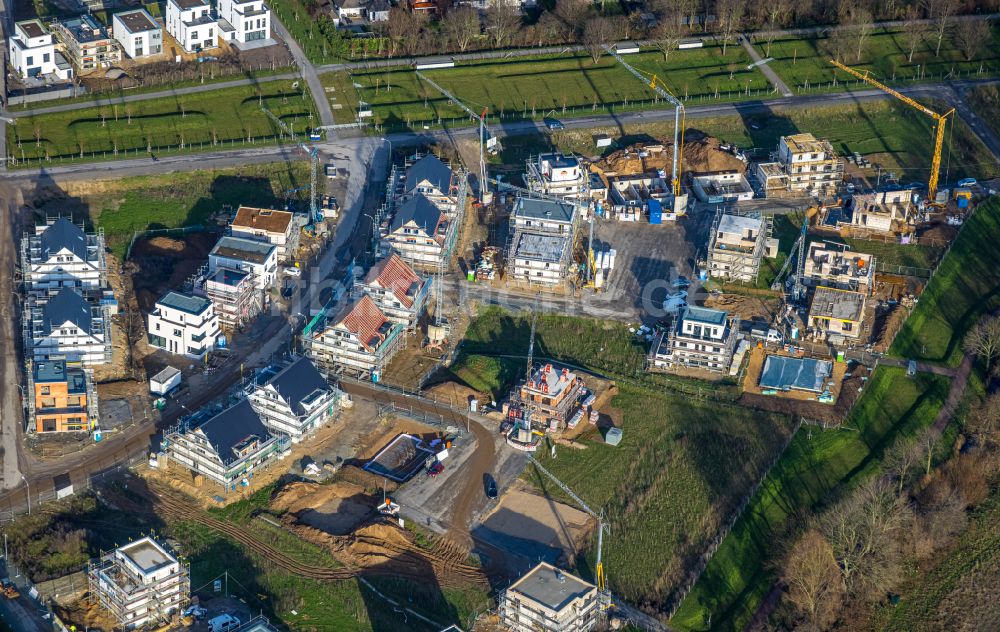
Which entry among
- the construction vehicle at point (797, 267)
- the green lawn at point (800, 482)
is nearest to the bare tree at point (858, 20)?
the construction vehicle at point (797, 267)

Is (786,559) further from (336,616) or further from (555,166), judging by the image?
(555,166)

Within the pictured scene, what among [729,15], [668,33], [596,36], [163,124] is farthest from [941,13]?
[163,124]

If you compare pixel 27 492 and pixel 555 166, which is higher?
pixel 555 166

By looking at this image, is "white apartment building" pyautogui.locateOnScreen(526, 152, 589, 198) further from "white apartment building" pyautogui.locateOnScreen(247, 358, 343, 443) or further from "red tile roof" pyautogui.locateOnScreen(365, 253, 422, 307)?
"white apartment building" pyautogui.locateOnScreen(247, 358, 343, 443)

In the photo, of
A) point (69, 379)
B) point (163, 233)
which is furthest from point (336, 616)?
point (163, 233)

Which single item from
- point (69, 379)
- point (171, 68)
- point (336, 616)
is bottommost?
point (336, 616)

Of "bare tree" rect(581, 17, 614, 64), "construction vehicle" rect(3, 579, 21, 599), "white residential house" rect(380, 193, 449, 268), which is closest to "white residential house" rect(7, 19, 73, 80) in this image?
"white residential house" rect(380, 193, 449, 268)
